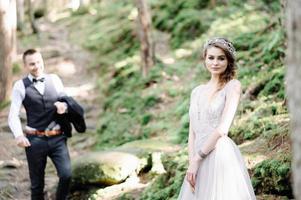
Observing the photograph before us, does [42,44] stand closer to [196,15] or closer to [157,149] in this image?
[196,15]

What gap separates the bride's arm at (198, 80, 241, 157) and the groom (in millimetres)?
2402

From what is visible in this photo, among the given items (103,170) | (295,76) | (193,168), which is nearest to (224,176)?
(193,168)

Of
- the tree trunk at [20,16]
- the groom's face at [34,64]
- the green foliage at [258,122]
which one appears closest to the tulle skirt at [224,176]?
the green foliage at [258,122]

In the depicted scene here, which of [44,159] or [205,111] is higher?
[205,111]

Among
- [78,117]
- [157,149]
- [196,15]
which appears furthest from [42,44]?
[78,117]

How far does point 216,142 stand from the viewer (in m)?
4.29

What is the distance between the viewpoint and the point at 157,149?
839 centimetres

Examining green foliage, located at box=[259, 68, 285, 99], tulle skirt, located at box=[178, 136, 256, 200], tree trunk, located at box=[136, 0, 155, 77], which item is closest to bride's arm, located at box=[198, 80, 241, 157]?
tulle skirt, located at box=[178, 136, 256, 200]

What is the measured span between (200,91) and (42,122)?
7.88 ft

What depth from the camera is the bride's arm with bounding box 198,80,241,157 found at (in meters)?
4.17

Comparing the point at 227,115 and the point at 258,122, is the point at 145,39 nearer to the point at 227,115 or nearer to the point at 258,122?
the point at 258,122

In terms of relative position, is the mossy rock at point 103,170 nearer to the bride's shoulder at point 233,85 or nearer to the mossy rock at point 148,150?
the mossy rock at point 148,150

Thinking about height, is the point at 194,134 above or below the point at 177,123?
above

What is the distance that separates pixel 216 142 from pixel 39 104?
2.60 meters
